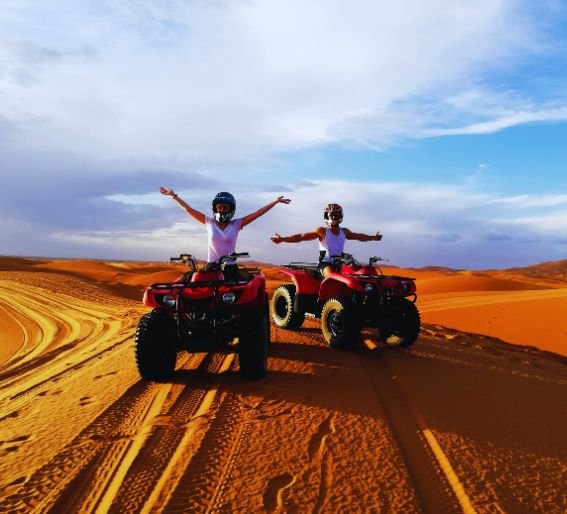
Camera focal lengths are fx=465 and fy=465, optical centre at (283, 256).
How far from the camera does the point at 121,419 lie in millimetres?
4082

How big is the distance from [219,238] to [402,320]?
10.3 ft

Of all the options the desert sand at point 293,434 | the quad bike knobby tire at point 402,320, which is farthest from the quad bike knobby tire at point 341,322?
the quad bike knobby tire at point 402,320

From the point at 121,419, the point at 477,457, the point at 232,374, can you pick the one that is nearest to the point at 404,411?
the point at 477,457

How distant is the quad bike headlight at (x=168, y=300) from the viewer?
505 cm

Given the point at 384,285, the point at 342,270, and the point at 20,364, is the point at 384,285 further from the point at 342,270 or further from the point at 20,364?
the point at 20,364

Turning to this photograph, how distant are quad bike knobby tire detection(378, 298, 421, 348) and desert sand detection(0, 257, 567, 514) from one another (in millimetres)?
352

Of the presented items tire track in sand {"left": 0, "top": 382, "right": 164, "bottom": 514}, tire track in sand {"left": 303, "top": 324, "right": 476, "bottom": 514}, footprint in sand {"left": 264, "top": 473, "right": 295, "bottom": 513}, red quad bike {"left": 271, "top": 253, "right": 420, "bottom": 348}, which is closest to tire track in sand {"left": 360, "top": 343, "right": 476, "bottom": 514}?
tire track in sand {"left": 303, "top": 324, "right": 476, "bottom": 514}

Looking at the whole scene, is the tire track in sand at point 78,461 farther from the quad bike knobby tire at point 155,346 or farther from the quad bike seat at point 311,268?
the quad bike seat at point 311,268

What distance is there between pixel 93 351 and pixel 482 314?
35.4 ft

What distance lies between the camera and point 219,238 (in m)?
6.02

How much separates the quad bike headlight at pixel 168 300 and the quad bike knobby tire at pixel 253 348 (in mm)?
837

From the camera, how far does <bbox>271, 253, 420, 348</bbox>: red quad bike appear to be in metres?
6.64

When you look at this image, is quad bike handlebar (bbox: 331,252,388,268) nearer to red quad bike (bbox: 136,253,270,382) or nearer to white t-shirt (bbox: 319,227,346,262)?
white t-shirt (bbox: 319,227,346,262)

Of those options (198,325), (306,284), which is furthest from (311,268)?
(198,325)
